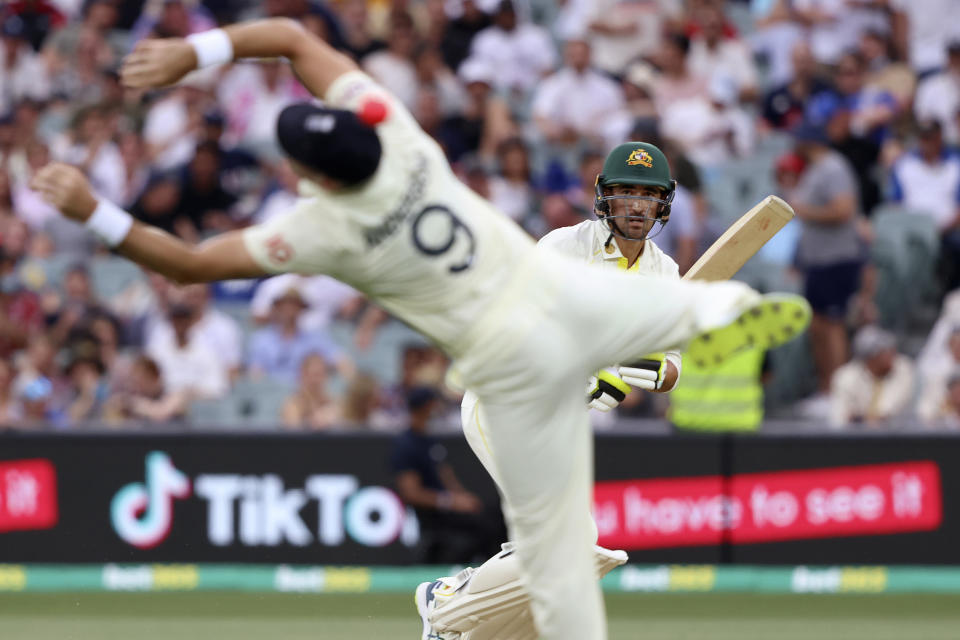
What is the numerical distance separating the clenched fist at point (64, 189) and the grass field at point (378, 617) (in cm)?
394

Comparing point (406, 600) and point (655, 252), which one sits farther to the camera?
point (406, 600)

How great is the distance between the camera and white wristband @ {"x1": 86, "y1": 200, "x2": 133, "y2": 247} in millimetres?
4773

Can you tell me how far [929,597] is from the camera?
968cm

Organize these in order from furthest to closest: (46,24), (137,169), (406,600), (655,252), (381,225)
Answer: (46,24)
(137,169)
(406,600)
(655,252)
(381,225)

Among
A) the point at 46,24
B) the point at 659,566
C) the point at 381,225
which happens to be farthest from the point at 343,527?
the point at 46,24

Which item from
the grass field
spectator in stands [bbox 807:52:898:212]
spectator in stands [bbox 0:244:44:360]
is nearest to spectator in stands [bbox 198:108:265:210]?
spectator in stands [bbox 0:244:44:360]

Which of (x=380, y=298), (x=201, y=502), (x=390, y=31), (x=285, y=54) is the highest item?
(x=390, y=31)

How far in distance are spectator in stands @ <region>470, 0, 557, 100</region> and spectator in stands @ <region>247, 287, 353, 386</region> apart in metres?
3.15

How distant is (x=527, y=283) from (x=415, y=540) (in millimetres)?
5165

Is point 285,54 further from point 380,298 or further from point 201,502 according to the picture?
point 201,502

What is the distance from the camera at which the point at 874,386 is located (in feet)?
35.2

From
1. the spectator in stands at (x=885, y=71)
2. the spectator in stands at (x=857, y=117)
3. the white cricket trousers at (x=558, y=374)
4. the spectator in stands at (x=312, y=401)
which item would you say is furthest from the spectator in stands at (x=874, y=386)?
the white cricket trousers at (x=558, y=374)

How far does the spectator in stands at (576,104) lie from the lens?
12867 mm

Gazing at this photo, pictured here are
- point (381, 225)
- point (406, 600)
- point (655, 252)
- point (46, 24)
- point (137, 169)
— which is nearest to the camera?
point (381, 225)
